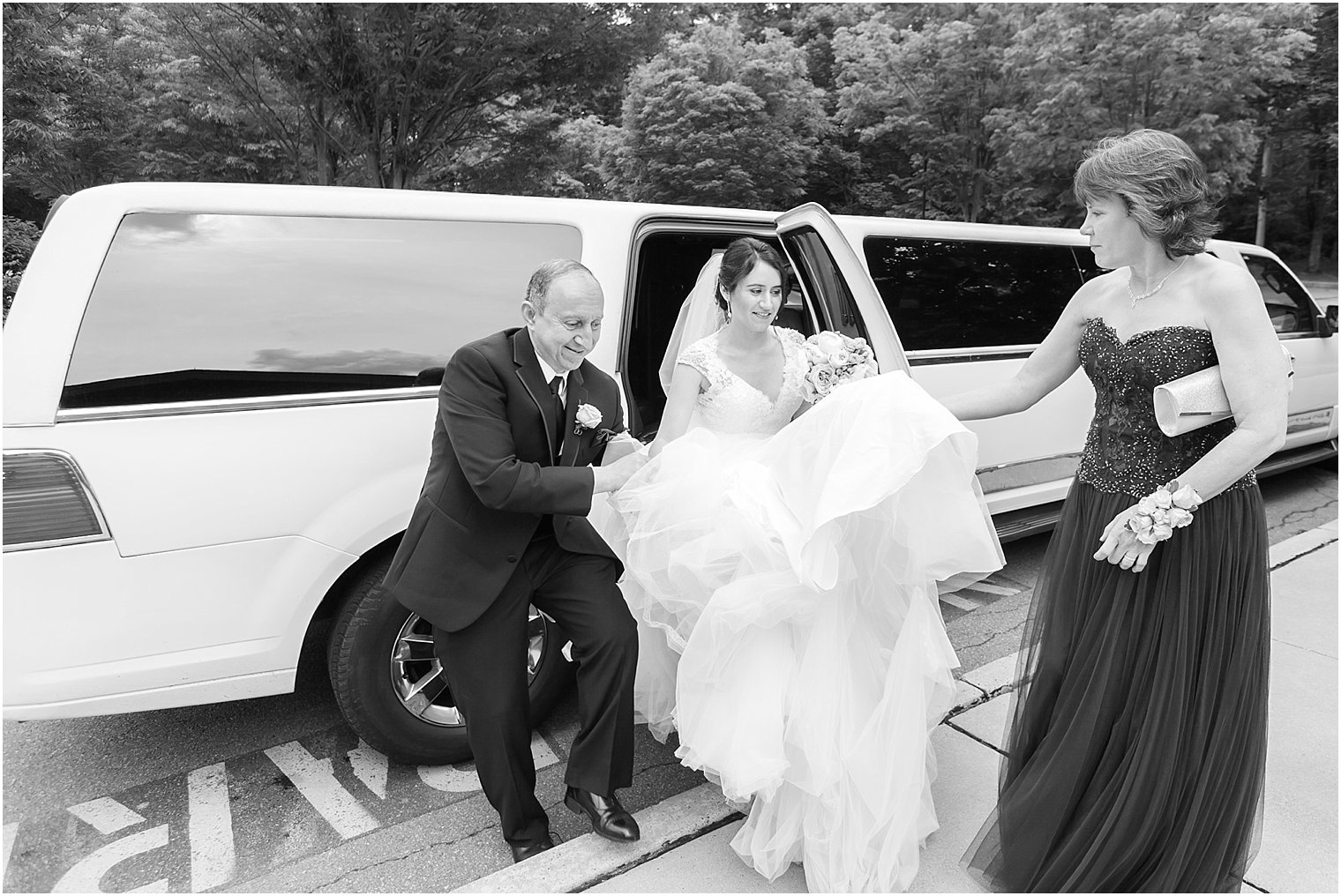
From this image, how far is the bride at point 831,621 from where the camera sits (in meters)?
2.23

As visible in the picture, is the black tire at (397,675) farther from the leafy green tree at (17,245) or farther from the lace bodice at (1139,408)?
the leafy green tree at (17,245)

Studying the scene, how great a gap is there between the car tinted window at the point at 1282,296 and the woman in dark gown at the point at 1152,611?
4.45 meters

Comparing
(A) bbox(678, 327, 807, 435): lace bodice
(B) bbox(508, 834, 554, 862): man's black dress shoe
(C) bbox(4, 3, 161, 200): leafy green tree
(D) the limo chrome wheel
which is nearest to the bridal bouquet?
(A) bbox(678, 327, 807, 435): lace bodice

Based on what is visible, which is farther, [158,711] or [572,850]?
[158,711]

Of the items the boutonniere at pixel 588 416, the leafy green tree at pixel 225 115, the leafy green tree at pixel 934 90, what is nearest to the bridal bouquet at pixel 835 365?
the boutonniere at pixel 588 416

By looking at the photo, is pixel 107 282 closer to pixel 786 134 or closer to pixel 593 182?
pixel 786 134

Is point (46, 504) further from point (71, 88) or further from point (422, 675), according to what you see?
point (71, 88)

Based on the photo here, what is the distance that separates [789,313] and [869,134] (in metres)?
16.3

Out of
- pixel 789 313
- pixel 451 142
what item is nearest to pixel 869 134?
pixel 451 142

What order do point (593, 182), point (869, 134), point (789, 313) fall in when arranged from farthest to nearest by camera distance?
point (593, 182) → point (869, 134) → point (789, 313)

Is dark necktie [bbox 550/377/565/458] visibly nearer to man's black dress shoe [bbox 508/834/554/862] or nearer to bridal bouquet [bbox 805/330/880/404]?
bridal bouquet [bbox 805/330/880/404]

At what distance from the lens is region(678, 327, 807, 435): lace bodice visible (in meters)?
2.85

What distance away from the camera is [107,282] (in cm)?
240

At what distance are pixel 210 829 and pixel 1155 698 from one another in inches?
107
